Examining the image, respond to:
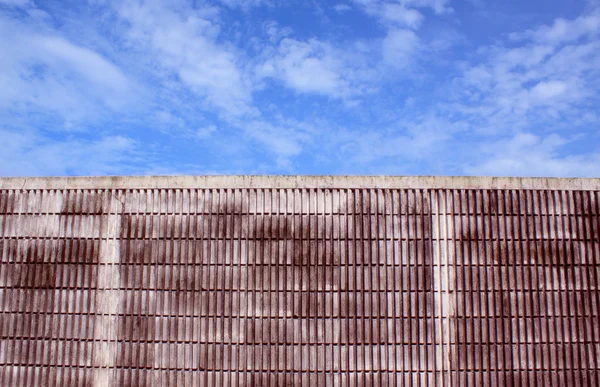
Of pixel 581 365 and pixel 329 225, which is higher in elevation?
pixel 329 225

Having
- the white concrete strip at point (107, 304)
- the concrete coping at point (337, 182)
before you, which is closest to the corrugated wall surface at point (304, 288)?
the white concrete strip at point (107, 304)

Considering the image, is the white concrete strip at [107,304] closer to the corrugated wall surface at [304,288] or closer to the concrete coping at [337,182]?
the corrugated wall surface at [304,288]

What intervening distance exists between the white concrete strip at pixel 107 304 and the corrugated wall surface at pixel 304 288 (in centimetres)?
4

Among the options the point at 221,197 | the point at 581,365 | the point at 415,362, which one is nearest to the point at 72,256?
the point at 221,197

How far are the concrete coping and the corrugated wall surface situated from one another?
214 millimetres

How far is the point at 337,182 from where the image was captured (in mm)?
11617

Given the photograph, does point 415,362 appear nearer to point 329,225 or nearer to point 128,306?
point 329,225

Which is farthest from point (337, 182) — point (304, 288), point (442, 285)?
point (442, 285)

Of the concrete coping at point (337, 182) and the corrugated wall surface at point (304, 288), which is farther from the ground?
the concrete coping at point (337, 182)

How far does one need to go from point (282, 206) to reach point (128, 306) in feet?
16.1

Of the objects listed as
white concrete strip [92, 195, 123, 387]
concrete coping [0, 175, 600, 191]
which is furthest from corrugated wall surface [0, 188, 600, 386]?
concrete coping [0, 175, 600, 191]

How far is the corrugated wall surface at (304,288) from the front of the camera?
35.8 ft

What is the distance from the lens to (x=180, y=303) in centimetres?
1112

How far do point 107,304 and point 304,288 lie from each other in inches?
209
